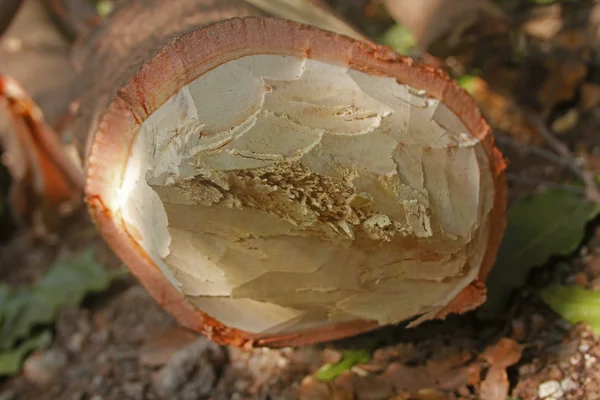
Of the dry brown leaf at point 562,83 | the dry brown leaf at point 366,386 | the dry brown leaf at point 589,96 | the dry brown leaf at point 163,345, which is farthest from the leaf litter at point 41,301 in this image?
the dry brown leaf at point 589,96

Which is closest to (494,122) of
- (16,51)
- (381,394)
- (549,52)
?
(549,52)

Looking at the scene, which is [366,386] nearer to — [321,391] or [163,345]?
[321,391]

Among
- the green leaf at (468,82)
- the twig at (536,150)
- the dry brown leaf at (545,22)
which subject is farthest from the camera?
the green leaf at (468,82)

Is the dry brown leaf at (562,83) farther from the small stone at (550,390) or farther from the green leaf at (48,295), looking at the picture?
the green leaf at (48,295)

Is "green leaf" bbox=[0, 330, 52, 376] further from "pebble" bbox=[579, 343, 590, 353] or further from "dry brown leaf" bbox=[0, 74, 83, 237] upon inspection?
"pebble" bbox=[579, 343, 590, 353]

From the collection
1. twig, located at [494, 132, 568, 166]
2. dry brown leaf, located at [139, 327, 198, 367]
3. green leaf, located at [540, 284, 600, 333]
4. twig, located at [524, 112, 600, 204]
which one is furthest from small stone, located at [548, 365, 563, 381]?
dry brown leaf, located at [139, 327, 198, 367]

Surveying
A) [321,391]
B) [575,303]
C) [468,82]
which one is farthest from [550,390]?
[468,82]
